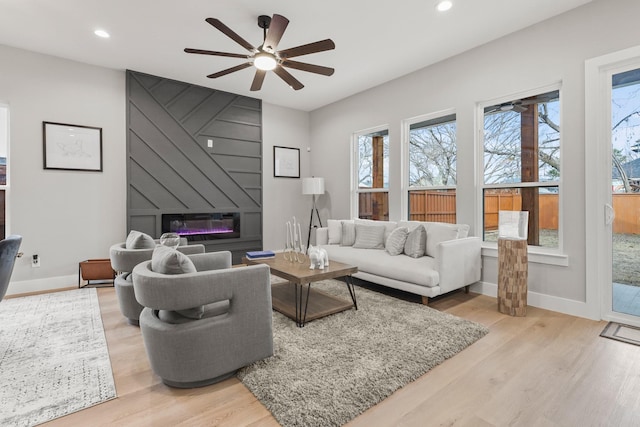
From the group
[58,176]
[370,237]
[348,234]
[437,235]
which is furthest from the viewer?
[348,234]

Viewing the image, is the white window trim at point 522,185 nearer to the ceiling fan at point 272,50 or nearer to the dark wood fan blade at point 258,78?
the ceiling fan at point 272,50

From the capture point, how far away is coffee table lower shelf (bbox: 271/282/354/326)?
2.89m

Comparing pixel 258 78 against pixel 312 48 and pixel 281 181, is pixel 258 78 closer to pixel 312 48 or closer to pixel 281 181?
pixel 312 48

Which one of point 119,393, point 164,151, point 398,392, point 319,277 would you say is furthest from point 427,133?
point 119,393

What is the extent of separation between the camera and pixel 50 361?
7.20ft

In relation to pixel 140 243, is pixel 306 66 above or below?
above

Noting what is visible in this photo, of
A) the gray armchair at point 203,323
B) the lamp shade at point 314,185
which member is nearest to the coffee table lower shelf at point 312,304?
the gray armchair at point 203,323

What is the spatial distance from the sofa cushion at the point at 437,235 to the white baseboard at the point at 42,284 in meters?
4.62

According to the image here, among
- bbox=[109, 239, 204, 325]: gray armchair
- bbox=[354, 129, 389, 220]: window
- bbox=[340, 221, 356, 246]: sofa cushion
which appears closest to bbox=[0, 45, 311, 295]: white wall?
bbox=[109, 239, 204, 325]: gray armchair

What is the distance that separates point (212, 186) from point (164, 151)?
886mm

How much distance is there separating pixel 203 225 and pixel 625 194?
5.25 m

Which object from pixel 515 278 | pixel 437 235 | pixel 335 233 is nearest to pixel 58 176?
pixel 335 233

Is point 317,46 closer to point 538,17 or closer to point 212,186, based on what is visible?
point 538,17

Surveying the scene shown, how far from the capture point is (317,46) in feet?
8.98
